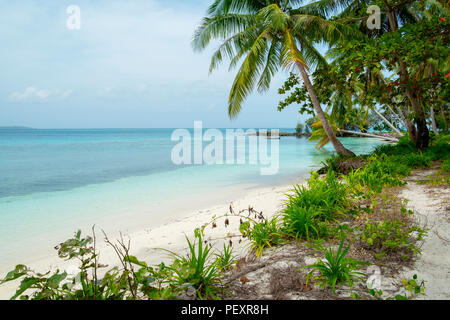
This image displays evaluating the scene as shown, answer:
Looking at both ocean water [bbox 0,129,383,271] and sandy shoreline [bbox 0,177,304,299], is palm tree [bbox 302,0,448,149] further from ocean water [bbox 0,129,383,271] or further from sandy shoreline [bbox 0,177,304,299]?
sandy shoreline [bbox 0,177,304,299]

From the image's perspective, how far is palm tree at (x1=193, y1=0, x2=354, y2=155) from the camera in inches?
332

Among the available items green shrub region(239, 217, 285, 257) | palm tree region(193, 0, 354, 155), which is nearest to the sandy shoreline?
green shrub region(239, 217, 285, 257)

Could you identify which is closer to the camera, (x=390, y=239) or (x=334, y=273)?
(x=334, y=273)

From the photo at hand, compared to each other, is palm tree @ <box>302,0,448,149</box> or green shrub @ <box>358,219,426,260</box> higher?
palm tree @ <box>302,0,448,149</box>

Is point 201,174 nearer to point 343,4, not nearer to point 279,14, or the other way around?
point 279,14

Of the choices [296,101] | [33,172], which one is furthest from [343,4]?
[33,172]

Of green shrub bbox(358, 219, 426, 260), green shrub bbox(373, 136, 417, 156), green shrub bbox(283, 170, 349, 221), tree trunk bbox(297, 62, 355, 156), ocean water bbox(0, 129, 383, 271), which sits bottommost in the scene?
ocean water bbox(0, 129, 383, 271)

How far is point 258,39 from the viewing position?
8.35 m

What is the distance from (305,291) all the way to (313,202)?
187cm

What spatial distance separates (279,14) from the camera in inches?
286

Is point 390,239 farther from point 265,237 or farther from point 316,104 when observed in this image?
point 316,104

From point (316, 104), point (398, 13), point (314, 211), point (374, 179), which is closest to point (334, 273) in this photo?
point (314, 211)

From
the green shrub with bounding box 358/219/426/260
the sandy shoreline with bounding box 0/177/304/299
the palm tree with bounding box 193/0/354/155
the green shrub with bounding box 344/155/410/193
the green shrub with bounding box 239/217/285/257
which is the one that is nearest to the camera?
the green shrub with bounding box 358/219/426/260

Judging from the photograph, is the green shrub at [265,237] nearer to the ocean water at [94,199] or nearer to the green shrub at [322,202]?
the green shrub at [322,202]
